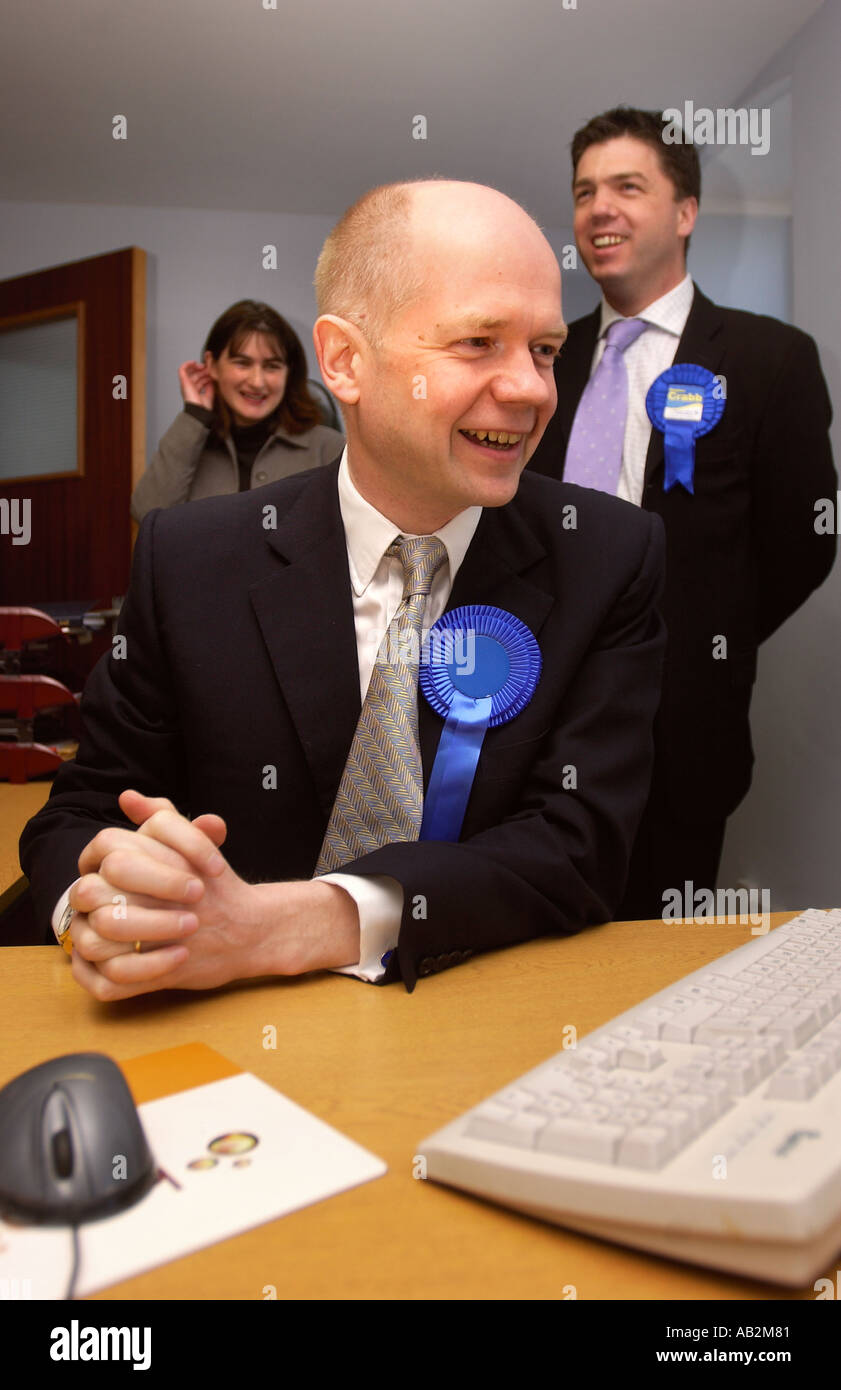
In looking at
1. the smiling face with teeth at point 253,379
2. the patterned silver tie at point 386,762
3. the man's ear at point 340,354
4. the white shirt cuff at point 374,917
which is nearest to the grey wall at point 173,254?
the smiling face with teeth at point 253,379

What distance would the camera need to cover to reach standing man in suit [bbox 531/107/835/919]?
228 cm

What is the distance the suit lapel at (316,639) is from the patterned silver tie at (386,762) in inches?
1.0

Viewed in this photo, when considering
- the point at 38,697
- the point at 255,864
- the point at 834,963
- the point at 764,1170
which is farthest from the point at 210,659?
the point at 38,697

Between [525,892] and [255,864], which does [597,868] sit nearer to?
[525,892]

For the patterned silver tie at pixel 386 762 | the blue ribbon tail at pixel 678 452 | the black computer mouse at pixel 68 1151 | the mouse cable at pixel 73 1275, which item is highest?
the blue ribbon tail at pixel 678 452

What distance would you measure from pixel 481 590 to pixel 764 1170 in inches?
32.0

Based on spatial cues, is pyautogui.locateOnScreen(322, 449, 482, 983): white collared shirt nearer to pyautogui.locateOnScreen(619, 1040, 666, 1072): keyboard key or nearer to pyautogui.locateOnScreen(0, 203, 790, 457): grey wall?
pyautogui.locateOnScreen(619, 1040, 666, 1072): keyboard key

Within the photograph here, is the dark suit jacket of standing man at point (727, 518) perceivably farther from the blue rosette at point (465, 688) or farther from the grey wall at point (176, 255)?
the grey wall at point (176, 255)

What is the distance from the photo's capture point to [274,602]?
1189mm

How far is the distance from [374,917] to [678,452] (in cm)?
164

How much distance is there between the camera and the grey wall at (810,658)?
2.83 metres

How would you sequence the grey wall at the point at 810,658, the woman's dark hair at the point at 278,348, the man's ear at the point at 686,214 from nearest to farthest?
the man's ear at the point at 686,214 → the grey wall at the point at 810,658 → the woman's dark hair at the point at 278,348

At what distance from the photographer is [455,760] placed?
3.60ft

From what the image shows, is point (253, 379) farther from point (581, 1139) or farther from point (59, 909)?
point (581, 1139)
